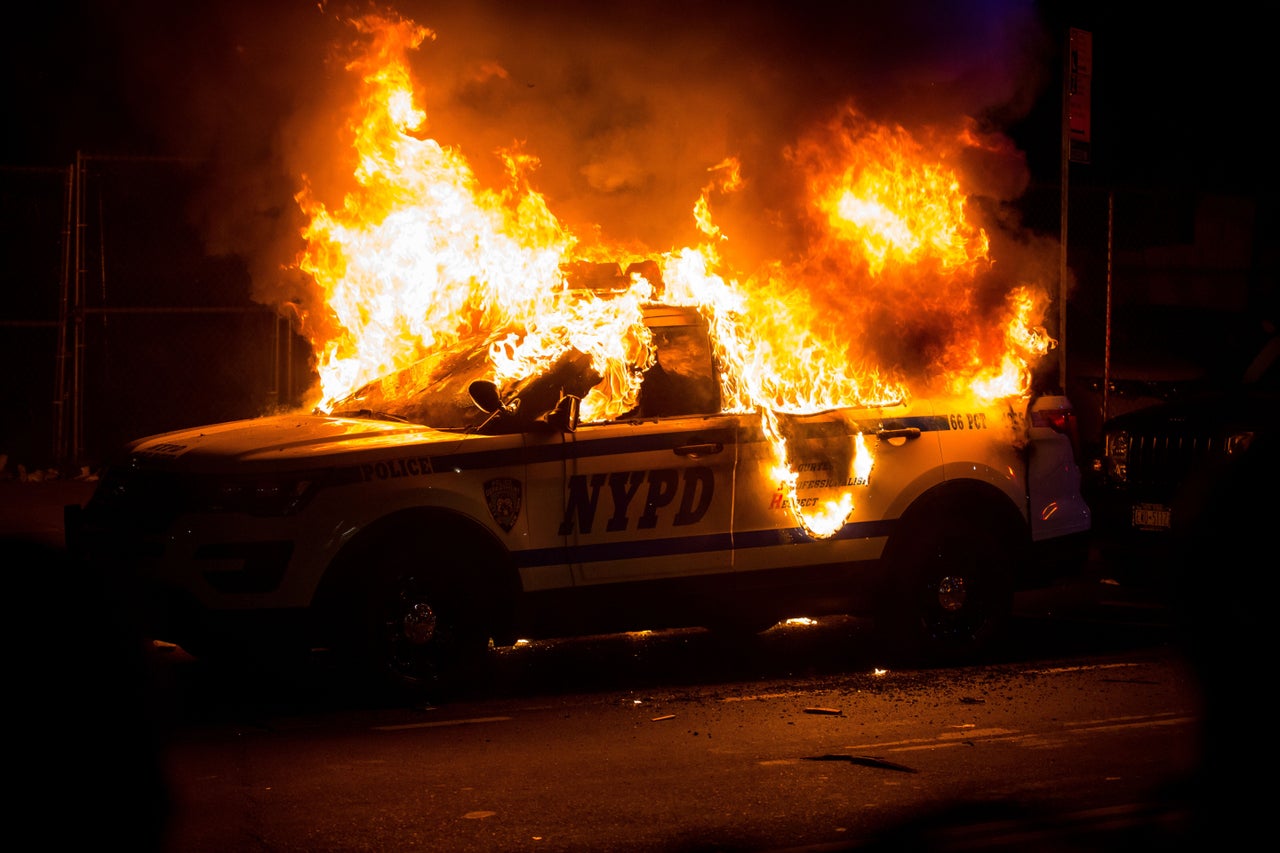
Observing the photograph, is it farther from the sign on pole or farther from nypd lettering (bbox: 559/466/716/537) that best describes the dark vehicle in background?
nypd lettering (bbox: 559/466/716/537)

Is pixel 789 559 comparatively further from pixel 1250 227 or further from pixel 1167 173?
pixel 1167 173

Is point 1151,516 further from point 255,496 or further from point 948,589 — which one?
point 255,496

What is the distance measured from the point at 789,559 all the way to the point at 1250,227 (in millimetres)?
14176

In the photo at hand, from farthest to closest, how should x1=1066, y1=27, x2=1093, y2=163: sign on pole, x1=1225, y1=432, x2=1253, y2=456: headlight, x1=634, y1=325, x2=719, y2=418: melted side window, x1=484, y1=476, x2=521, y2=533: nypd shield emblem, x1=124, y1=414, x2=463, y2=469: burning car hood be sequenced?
x1=1066, y1=27, x2=1093, y2=163: sign on pole → x1=1225, y1=432, x2=1253, y2=456: headlight → x1=634, y1=325, x2=719, y2=418: melted side window → x1=484, y1=476, x2=521, y2=533: nypd shield emblem → x1=124, y1=414, x2=463, y2=469: burning car hood

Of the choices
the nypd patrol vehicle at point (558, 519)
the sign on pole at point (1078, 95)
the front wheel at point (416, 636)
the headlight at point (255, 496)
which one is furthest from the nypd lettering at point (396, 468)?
the sign on pole at point (1078, 95)

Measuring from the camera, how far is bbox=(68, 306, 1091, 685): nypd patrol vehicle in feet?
21.9

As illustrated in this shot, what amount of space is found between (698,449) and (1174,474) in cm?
365

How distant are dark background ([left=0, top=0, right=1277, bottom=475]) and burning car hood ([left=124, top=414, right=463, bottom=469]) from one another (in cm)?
181

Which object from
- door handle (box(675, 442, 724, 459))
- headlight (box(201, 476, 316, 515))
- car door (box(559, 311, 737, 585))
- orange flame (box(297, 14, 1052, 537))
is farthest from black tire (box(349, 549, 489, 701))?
orange flame (box(297, 14, 1052, 537))

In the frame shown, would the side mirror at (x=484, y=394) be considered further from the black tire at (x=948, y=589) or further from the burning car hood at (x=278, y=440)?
the black tire at (x=948, y=589)

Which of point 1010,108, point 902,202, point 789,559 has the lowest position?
point 789,559

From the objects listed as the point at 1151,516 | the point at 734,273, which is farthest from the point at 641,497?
the point at 1151,516

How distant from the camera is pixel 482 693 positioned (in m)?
7.37

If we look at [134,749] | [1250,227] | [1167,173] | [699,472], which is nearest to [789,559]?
[699,472]
